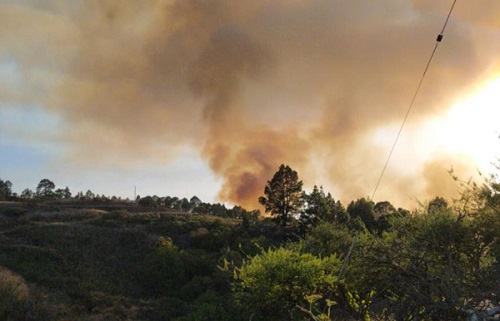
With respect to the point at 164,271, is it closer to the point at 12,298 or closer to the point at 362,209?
the point at 12,298

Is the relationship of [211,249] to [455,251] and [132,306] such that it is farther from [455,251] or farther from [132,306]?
[455,251]

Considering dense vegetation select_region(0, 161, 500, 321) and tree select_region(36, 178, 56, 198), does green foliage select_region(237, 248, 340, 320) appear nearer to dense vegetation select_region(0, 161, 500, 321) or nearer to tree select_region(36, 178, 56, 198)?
dense vegetation select_region(0, 161, 500, 321)

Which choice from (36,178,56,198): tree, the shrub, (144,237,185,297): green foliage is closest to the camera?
the shrub

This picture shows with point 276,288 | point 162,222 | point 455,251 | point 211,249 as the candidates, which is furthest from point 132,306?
point 162,222

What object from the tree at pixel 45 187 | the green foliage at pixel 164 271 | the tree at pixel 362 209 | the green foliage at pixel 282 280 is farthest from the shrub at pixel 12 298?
the tree at pixel 45 187

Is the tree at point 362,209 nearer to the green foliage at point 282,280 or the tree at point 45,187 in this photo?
the green foliage at point 282,280

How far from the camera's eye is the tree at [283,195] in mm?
74938

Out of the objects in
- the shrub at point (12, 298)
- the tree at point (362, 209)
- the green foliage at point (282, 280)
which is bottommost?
the shrub at point (12, 298)

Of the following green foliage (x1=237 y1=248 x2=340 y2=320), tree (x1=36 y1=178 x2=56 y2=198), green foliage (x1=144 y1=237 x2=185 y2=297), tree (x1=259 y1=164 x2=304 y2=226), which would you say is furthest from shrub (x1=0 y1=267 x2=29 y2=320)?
tree (x1=36 y1=178 x2=56 y2=198)

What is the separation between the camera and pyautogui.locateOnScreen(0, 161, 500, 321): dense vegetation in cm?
1348

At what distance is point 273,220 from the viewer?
76.0 metres

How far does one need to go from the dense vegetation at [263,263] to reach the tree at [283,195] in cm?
19

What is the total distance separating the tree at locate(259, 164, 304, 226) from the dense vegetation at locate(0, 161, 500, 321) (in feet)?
0.62

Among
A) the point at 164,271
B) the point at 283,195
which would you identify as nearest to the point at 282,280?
the point at 164,271
